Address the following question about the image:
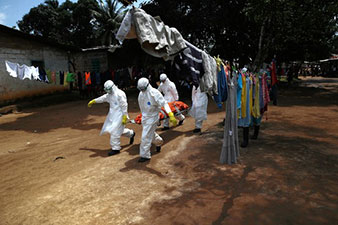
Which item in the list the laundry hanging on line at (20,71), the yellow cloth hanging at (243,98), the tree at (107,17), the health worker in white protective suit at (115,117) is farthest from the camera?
the tree at (107,17)

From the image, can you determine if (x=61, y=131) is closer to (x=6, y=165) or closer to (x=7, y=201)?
(x=6, y=165)

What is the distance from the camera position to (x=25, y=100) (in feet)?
46.7

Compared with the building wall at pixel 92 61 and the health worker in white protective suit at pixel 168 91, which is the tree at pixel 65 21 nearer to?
the building wall at pixel 92 61

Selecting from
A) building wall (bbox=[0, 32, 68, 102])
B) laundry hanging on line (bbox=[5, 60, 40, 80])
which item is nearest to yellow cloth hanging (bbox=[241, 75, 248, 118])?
laundry hanging on line (bbox=[5, 60, 40, 80])

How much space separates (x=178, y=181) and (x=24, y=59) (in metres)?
13.5

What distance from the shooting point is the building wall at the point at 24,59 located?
13.0m

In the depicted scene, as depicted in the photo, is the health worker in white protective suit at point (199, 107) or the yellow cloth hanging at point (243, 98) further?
the health worker in white protective suit at point (199, 107)

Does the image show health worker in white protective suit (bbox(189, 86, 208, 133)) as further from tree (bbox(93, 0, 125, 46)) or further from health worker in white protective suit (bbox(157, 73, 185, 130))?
tree (bbox(93, 0, 125, 46))

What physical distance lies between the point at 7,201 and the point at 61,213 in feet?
3.99

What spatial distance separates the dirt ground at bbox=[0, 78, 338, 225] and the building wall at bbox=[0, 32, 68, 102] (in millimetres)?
7341

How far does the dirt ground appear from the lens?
3223 mm

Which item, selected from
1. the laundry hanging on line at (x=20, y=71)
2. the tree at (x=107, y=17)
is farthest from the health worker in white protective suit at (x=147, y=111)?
the tree at (x=107, y=17)

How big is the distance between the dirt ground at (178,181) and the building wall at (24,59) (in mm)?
7341

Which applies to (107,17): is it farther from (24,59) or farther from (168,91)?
(168,91)
